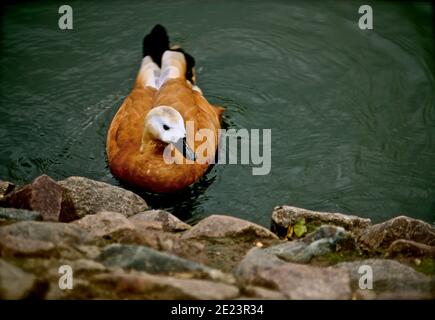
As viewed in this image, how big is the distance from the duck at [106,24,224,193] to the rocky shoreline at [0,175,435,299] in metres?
1.57

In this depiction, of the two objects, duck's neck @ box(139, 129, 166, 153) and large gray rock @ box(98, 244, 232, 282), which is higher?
duck's neck @ box(139, 129, 166, 153)

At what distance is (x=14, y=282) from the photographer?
374 cm

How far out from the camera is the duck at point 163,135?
7.15 m

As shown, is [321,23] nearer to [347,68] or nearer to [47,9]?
[347,68]

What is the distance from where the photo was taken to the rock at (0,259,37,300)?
367 centimetres

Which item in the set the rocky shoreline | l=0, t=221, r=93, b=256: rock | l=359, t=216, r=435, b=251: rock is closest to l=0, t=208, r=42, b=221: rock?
the rocky shoreline

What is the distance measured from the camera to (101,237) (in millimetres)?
4711

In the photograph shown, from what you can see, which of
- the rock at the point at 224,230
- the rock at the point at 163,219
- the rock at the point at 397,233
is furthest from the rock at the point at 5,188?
the rock at the point at 397,233

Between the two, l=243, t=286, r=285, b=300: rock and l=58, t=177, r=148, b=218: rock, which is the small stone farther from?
l=58, t=177, r=148, b=218: rock

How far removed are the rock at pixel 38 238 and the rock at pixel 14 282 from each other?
0.29m

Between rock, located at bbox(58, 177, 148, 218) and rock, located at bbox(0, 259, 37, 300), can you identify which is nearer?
rock, located at bbox(0, 259, 37, 300)

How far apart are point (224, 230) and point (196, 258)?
30.5 inches

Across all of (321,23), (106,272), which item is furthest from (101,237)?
(321,23)
